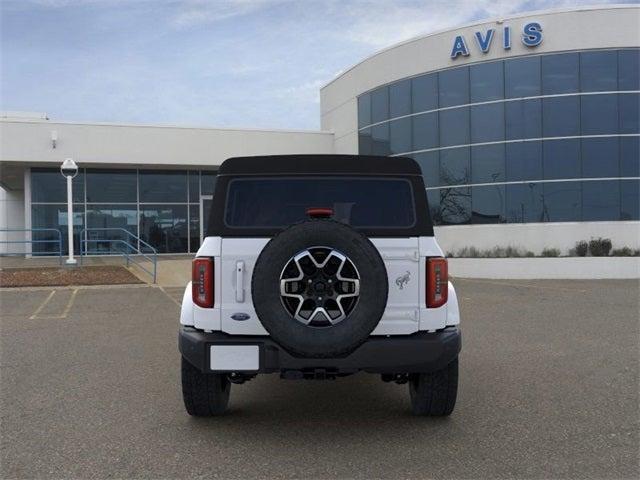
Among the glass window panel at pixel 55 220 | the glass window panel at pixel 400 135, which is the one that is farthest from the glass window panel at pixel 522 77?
the glass window panel at pixel 55 220

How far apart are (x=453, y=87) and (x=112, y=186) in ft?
45.3

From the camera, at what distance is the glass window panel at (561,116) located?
19.6 metres

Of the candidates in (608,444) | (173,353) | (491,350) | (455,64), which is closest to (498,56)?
(455,64)

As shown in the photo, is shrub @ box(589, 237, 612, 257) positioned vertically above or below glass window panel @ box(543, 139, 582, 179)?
below

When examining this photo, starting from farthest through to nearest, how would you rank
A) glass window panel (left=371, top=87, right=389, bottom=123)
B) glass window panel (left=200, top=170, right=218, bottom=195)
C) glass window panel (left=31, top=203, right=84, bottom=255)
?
glass window panel (left=200, top=170, right=218, bottom=195) → glass window panel (left=371, top=87, right=389, bottom=123) → glass window panel (left=31, top=203, right=84, bottom=255)

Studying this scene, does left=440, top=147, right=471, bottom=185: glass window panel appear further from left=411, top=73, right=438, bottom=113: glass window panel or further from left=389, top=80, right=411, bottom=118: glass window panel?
left=389, top=80, right=411, bottom=118: glass window panel

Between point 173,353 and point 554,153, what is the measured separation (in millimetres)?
16256

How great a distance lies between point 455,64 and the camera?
21266mm

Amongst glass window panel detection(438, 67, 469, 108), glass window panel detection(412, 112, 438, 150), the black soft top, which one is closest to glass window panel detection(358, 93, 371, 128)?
glass window panel detection(412, 112, 438, 150)

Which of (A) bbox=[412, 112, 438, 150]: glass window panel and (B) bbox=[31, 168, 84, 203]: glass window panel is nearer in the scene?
(A) bbox=[412, 112, 438, 150]: glass window panel

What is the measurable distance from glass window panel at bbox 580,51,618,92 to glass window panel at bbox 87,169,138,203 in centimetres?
1710

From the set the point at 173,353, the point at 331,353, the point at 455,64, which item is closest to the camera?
the point at 331,353

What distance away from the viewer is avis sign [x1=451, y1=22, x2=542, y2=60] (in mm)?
19891

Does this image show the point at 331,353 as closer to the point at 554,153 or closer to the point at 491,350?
the point at 491,350
